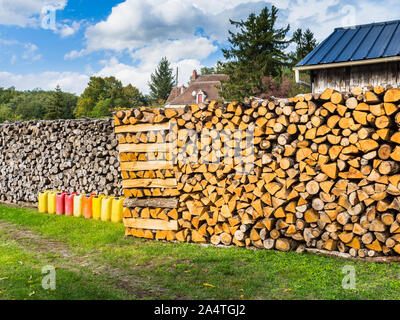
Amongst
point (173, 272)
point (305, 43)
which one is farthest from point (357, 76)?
point (305, 43)

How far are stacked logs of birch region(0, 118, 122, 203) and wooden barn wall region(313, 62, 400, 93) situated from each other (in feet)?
18.4

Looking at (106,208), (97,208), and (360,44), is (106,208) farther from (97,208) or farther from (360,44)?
(360,44)

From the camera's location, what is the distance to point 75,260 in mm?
5078

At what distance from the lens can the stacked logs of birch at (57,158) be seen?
850 cm

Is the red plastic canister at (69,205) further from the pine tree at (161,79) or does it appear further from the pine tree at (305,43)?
the pine tree at (161,79)

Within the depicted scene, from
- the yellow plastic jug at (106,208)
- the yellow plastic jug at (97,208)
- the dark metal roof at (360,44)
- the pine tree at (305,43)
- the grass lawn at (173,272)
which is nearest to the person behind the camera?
the grass lawn at (173,272)

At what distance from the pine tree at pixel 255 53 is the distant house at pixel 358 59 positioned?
15434 millimetres

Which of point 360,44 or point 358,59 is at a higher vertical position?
point 360,44

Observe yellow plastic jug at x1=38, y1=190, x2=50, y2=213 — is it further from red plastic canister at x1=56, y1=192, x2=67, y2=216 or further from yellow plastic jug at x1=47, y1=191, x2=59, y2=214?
red plastic canister at x1=56, y1=192, x2=67, y2=216

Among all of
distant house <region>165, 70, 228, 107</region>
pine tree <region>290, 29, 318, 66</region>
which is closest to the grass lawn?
pine tree <region>290, 29, 318, 66</region>

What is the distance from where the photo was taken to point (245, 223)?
5215mm

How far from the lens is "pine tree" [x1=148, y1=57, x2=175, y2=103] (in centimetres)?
5512

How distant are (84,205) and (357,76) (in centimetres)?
707

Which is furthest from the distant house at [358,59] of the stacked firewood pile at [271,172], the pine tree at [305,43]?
the pine tree at [305,43]
